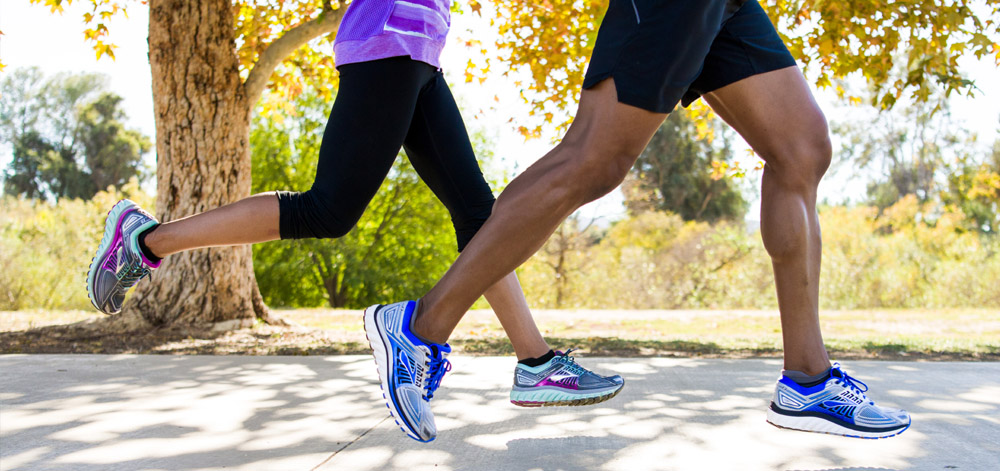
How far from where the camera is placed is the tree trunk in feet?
19.2

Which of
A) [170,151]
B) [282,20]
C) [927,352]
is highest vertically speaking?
[282,20]

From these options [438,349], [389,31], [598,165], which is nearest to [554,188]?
[598,165]

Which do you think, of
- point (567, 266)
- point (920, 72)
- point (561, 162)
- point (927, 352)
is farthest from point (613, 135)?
point (567, 266)

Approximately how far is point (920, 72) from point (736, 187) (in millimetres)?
23382

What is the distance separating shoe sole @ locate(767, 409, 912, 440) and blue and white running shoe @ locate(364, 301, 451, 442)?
3.07ft

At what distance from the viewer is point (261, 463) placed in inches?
80.1

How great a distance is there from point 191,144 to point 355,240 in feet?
24.2

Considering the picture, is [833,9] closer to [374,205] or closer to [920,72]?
[920,72]

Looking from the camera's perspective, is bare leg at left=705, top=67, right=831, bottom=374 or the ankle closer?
the ankle

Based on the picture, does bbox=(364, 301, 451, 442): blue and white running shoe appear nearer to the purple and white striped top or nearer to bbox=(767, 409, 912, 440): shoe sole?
the purple and white striped top

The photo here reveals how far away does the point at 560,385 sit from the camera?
2172 mm

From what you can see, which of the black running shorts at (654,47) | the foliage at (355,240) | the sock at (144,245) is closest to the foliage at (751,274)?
the foliage at (355,240)

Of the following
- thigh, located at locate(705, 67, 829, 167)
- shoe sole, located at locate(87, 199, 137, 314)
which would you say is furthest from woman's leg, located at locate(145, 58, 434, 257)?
thigh, located at locate(705, 67, 829, 167)

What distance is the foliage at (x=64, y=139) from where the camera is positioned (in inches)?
1670
